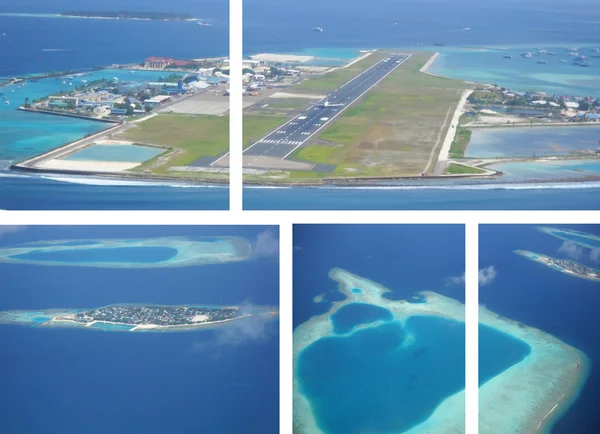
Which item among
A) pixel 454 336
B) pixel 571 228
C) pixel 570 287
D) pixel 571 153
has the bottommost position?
pixel 454 336

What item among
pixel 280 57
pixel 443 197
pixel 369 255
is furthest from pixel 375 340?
pixel 280 57

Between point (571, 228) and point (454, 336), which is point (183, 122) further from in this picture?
point (571, 228)

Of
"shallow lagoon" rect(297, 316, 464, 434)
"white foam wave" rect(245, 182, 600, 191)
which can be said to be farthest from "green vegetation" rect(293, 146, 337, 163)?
"shallow lagoon" rect(297, 316, 464, 434)

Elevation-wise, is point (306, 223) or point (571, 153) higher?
point (571, 153)

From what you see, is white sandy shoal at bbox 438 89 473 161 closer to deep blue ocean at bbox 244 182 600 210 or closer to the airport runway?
deep blue ocean at bbox 244 182 600 210

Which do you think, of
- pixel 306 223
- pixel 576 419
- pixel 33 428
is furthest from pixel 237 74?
pixel 576 419

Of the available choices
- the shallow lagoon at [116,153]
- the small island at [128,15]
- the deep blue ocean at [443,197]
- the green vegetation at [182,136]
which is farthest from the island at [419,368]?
the small island at [128,15]
